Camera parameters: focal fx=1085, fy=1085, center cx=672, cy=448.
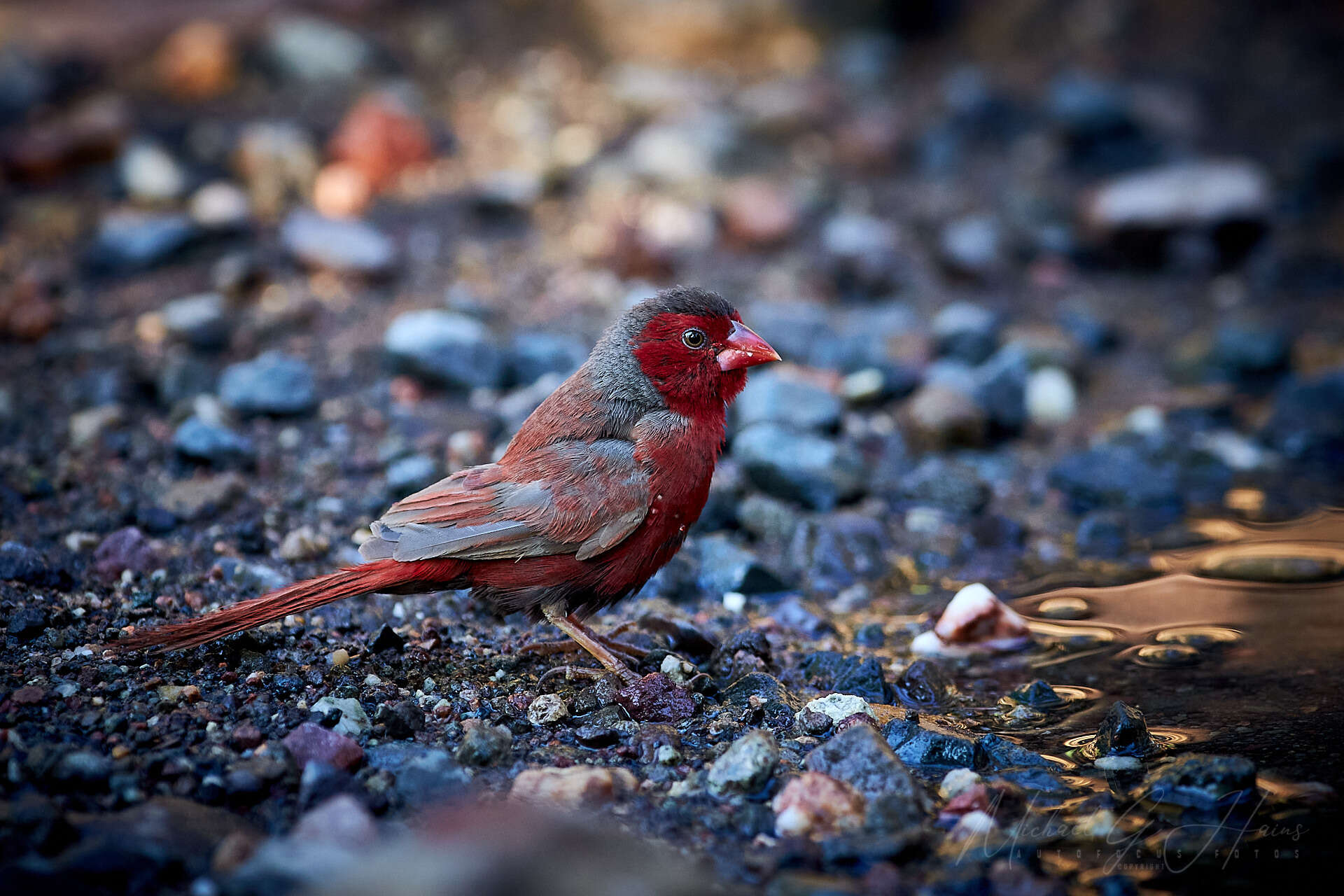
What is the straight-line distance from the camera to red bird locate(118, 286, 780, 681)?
3.68 meters

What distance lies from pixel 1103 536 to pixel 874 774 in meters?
2.47

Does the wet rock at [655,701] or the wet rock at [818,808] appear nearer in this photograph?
the wet rock at [818,808]

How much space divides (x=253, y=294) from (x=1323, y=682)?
5972 millimetres

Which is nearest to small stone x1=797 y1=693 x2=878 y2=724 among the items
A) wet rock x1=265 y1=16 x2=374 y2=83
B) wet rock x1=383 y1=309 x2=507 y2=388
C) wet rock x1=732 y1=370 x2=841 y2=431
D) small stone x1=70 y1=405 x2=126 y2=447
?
wet rock x1=732 y1=370 x2=841 y2=431

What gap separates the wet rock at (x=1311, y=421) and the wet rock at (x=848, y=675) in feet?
10.5

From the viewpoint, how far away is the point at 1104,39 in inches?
379

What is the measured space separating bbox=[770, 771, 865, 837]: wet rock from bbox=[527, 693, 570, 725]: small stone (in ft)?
2.72

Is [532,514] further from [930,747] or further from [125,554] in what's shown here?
[125,554]

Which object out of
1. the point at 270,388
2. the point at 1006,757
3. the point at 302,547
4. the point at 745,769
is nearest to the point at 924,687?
the point at 1006,757

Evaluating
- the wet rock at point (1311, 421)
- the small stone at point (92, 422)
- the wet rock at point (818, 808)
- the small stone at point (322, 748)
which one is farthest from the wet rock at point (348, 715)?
the wet rock at point (1311, 421)

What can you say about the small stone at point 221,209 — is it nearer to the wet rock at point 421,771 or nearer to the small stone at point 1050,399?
the wet rock at point 421,771

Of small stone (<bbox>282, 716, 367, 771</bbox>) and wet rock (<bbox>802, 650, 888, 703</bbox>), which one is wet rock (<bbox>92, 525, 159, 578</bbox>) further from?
wet rock (<bbox>802, 650, 888, 703</bbox>)

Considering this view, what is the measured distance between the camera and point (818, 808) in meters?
3.04

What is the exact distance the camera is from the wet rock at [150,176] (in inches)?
297
